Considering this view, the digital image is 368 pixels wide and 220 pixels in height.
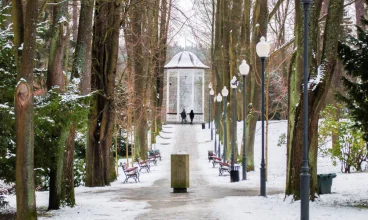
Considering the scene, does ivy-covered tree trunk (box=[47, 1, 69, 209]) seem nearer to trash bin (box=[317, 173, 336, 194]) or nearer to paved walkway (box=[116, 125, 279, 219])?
paved walkway (box=[116, 125, 279, 219])

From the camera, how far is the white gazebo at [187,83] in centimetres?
6919

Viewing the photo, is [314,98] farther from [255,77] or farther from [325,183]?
[255,77]

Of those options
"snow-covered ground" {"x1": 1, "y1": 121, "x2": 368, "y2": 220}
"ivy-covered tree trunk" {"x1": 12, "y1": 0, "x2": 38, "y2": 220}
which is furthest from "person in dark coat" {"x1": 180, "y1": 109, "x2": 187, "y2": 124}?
"ivy-covered tree trunk" {"x1": 12, "y1": 0, "x2": 38, "y2": 220}

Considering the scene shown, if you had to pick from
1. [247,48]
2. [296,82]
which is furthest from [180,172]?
[247,48]

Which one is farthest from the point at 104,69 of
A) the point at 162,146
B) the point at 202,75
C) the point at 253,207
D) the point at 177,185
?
the point at 202,75

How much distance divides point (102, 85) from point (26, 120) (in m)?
10.8

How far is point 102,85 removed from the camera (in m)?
22.5

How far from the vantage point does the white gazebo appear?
6919cm

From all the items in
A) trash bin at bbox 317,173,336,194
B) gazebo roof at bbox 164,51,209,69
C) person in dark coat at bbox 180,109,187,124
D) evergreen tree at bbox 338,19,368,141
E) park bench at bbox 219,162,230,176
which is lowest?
park bench at bbox 219,162,230,176

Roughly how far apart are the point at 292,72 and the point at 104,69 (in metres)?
8.34

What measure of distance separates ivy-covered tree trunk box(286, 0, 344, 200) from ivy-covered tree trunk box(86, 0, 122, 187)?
28.2 ft

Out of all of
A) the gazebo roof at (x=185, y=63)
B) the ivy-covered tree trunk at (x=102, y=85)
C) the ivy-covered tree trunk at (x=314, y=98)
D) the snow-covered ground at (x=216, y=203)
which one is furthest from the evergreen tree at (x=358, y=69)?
the gazebo roof at (x=185, y=63)

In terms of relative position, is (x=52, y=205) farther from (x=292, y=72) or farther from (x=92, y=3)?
(x=292, y=72)

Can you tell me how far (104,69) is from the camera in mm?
22391
